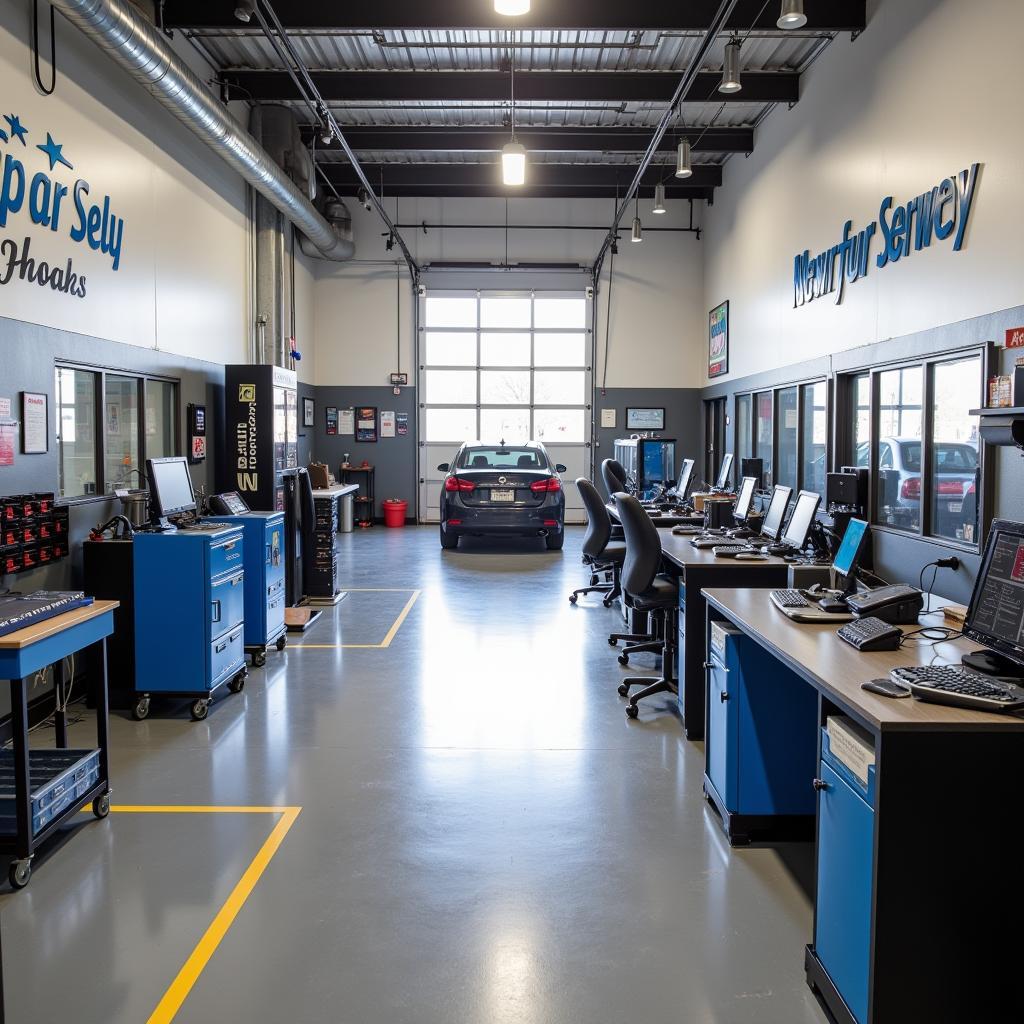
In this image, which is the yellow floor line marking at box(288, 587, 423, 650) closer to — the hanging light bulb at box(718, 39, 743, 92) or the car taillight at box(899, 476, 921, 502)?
the car taillight at box(899, 476, 921, 502)

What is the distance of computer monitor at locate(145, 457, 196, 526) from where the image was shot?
4.87 metres

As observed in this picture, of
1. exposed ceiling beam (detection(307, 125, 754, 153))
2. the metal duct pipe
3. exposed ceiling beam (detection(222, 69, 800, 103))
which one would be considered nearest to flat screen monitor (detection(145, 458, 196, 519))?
the metal duct pipe

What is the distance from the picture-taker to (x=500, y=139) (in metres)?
10.3

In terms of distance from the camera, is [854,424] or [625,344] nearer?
[854,424]

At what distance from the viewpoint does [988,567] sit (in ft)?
8.16

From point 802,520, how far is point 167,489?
3.58m

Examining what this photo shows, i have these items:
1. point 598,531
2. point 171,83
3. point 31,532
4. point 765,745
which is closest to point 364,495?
point 598,531

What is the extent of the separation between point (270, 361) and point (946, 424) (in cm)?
650

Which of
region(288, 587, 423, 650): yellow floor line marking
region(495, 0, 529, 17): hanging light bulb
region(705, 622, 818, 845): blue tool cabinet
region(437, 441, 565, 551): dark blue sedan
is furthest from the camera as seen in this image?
region(437, 441, 565, 551): dark blue sedan

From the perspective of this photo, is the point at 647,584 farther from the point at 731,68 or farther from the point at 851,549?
the point at 731,68

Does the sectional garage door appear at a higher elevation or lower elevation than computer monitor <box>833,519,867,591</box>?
higher

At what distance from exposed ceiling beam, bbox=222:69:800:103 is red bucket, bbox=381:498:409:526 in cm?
672

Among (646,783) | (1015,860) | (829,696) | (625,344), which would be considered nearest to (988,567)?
(829,696)

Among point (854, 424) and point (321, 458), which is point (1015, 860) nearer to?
point (854, 424)
